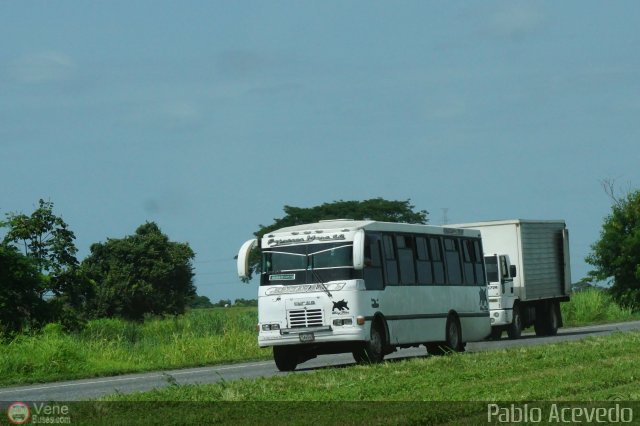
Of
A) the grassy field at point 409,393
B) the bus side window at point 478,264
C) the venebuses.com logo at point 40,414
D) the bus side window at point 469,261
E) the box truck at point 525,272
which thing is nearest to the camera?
the grassy field at point 409,393

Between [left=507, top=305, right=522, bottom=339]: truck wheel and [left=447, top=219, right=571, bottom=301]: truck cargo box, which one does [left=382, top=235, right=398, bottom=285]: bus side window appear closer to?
[left=447, top=219, right=571, bottom=301]: truck cargo box

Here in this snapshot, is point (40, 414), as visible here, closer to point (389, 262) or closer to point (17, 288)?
point (389, 262)

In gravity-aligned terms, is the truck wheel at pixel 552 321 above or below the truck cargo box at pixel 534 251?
below

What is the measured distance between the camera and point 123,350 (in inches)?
1307

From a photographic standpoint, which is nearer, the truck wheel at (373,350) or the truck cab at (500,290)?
the truck wheel at (373,350)

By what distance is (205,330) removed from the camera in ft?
131

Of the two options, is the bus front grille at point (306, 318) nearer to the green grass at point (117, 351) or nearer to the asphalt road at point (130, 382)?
the asphalt road at point (130, 382)

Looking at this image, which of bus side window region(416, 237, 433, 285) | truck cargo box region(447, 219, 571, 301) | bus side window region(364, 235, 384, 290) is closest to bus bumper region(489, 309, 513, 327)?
truck cargo box region(447, 219, 571, 301)

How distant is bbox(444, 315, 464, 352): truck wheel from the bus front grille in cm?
460

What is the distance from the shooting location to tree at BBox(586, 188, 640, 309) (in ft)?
183

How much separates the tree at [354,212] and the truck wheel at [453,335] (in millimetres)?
67584

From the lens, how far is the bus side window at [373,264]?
24625mm

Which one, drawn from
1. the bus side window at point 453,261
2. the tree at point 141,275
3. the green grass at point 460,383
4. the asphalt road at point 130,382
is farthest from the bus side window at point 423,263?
the tree at point 141,275

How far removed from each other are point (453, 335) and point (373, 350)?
4400mm
